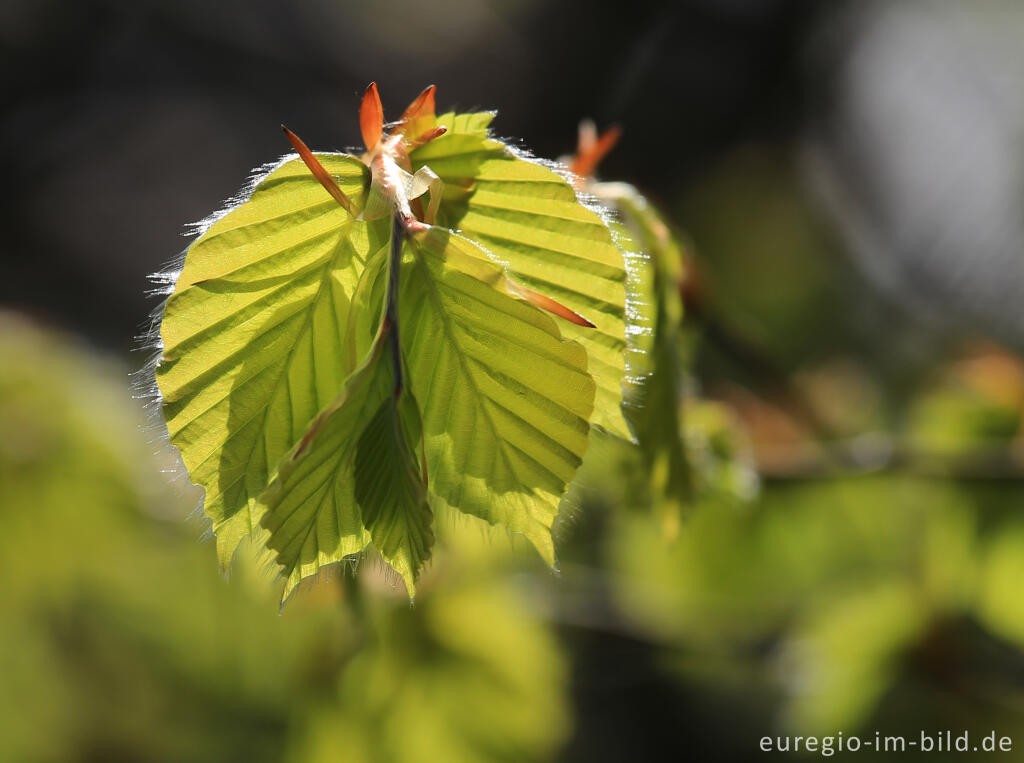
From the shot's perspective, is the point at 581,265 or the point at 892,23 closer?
the point at 581,265

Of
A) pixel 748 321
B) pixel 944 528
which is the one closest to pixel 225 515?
pixel 944 528

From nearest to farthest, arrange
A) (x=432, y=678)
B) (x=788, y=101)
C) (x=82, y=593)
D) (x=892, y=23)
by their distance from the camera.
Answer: (x=432, y=678)
(x=82, y=593)
(x=892, y=23)
(x=788, y=101)

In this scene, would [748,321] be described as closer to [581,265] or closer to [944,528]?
[944,528]

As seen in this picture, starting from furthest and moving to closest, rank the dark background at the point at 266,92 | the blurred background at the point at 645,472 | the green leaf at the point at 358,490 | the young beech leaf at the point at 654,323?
the dark background at the point at 266,92
the blurred background at the point at 645,472
the young beech leaf at the point at 654,323
the green leaf at the point at 358,490

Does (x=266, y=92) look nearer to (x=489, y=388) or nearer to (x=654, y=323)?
(x=654, y=323)

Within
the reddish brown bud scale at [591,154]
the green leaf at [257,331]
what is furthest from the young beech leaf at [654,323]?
the green leaf at [257,331]

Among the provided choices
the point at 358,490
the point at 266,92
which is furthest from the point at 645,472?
the point at 266,92

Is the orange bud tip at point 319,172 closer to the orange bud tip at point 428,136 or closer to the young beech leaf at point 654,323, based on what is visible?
the orange bud tip at point 428,136
